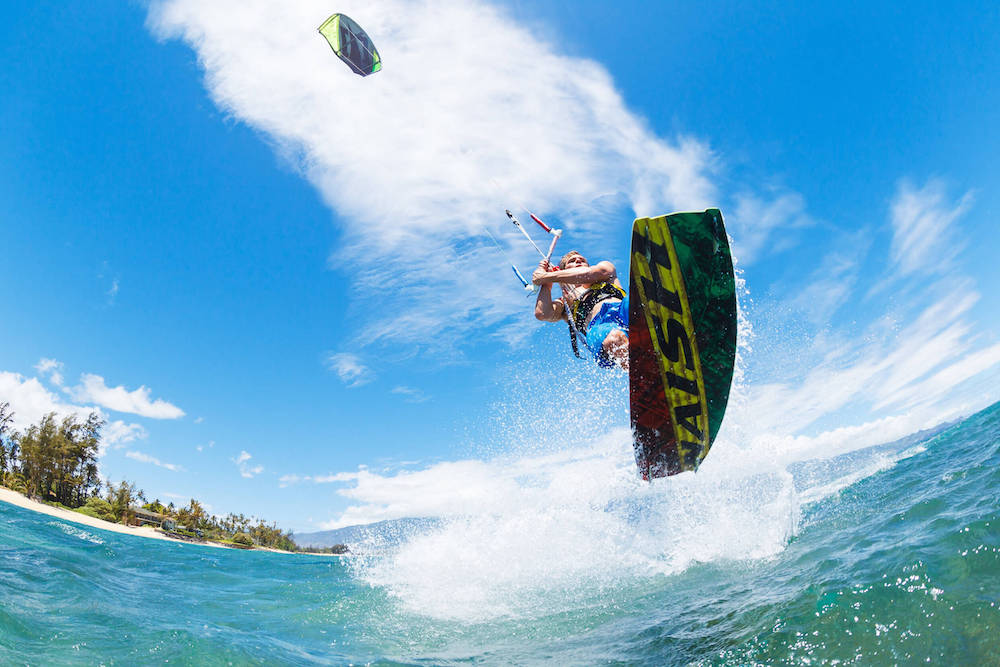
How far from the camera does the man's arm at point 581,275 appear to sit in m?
7.18

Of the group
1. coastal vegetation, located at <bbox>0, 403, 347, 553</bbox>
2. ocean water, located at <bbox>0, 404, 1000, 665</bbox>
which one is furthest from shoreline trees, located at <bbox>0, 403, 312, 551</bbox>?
ocean water, located at <bbox>0, 404, 1000, 665</bbox>

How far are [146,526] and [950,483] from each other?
8981 cm

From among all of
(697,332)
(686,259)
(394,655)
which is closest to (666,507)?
(697,332)

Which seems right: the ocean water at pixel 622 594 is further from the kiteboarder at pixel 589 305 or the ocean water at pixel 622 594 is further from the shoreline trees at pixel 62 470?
the shoreline trees at pixel 62 470

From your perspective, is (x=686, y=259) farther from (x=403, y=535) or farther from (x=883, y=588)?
(x=403, y=535)

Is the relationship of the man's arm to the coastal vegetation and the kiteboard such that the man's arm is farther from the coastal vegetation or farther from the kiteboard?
the coastal vegetation

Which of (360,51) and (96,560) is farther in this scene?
(360,51)

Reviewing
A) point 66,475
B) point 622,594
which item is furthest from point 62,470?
point 622,594

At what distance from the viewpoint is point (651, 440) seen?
7.30 meters

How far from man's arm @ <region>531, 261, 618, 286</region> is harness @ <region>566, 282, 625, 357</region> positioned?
115 millimetres

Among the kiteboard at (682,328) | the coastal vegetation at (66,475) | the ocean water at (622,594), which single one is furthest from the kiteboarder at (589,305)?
the coastal vegetation at (66,475)

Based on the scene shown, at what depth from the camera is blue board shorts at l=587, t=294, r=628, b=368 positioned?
276 inches

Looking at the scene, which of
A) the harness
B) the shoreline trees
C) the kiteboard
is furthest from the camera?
the shoreline trees

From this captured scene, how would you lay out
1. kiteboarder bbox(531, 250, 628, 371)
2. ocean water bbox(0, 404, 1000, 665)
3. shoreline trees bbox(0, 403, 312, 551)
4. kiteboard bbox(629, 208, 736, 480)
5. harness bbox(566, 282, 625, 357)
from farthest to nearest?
shoreline trees bbox(0, 403, 312, 551) → harness bbox(566, 282, 625, 357) → kiteboarder bbox(531, 250, 628, 371) → kiteboard bbox(629, 208, 736, 480) → ocean water bbox(0, 404, 1000, 665)
